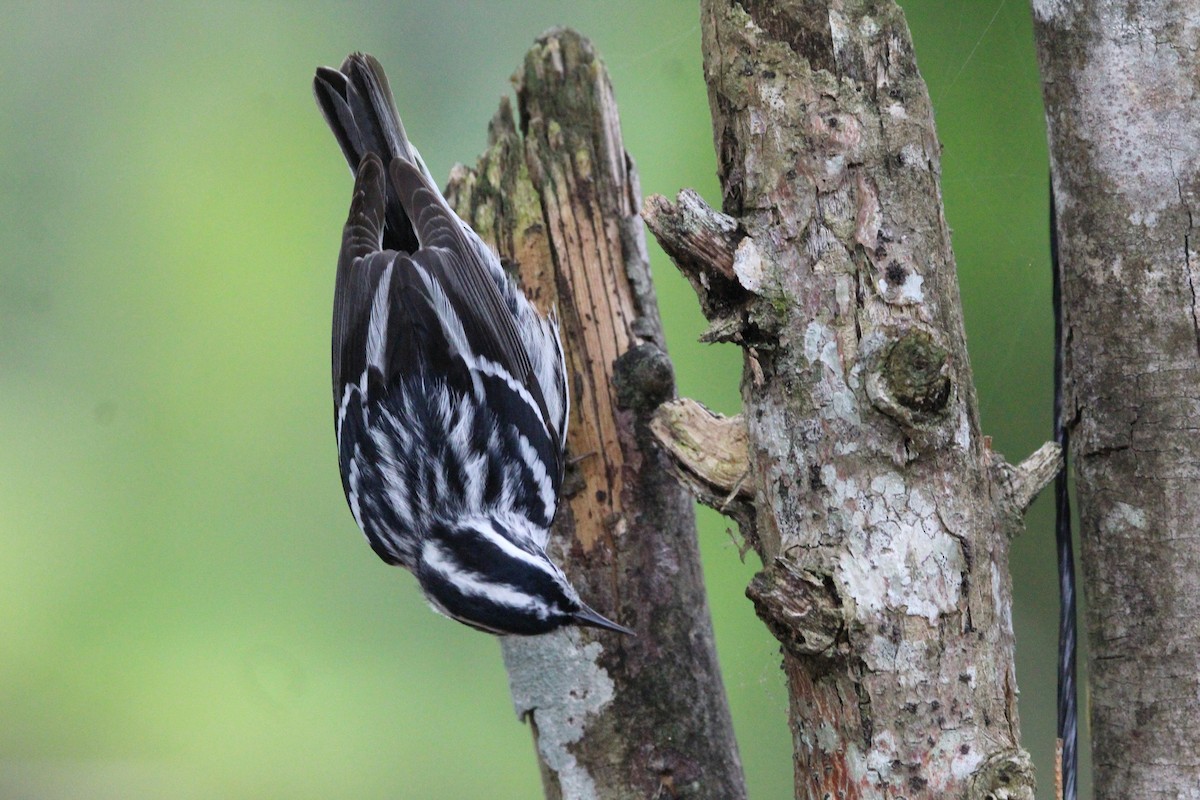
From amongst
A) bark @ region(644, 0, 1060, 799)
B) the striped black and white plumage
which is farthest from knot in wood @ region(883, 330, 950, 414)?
the striped black and white plumage

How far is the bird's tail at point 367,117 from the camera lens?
2.24 meters

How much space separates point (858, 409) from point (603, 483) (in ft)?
2.29

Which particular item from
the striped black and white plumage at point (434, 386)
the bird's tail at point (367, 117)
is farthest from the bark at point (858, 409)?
the bird's tail at point (367, 117)

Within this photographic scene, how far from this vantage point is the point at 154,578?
256 centimetres

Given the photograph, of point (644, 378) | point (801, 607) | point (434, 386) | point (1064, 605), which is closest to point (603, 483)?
point (644, 378)

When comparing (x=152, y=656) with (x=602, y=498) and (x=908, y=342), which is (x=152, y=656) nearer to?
(x=602, y=498)

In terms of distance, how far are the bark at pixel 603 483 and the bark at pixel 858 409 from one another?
447 mm

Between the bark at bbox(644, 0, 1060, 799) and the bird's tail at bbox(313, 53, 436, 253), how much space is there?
1132 millimetres

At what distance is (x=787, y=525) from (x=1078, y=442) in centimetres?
41

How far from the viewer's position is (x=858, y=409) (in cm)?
122

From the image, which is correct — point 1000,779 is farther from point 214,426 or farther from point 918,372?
point 214,426

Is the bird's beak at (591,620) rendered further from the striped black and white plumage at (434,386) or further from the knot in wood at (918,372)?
the knot in wood at (918,372)

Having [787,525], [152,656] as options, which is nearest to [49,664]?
[152,656]

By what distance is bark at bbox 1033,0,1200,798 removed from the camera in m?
1.22
